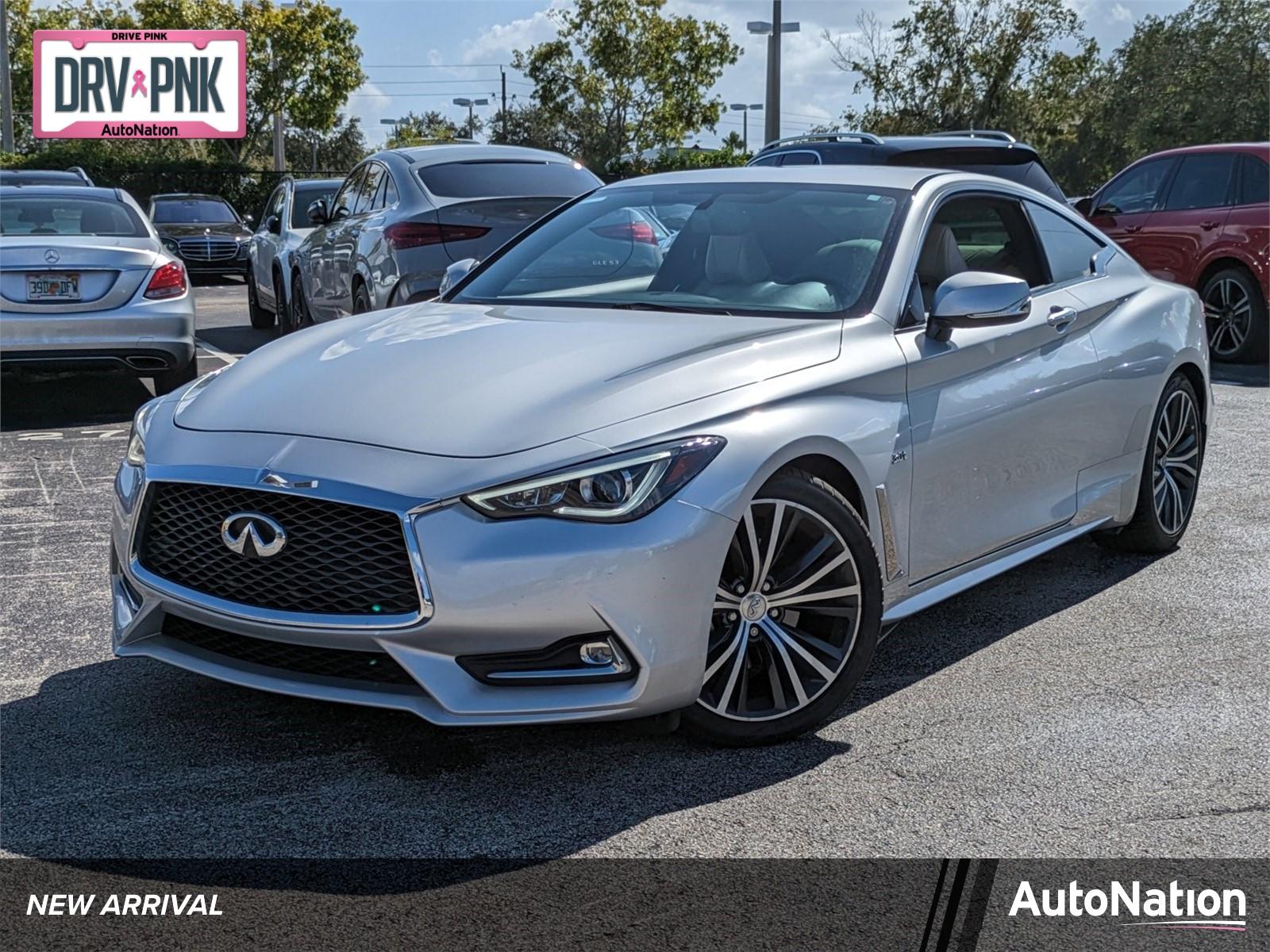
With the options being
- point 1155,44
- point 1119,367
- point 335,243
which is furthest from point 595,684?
point 1155,44

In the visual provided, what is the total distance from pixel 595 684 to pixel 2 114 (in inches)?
1409

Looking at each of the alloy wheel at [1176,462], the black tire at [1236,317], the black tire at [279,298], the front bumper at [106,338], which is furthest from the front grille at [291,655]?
the black tire at [1236,317]

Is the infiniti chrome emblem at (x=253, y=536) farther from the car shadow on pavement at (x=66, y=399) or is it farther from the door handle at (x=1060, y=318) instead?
the car shadow on pavement at (x=66, y=399)

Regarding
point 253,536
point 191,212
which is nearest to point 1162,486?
point 253,536

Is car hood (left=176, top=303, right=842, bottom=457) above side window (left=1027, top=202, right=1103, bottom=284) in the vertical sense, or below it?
below

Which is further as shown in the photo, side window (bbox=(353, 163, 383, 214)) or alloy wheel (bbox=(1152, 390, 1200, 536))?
side window (bbox=(353, 163, 383, 214))

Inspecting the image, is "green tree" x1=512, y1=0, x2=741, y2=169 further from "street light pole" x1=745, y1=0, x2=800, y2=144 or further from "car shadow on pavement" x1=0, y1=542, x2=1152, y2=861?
"car shadow on pavement" x1=0, y1=542, x2=1152, y2=861

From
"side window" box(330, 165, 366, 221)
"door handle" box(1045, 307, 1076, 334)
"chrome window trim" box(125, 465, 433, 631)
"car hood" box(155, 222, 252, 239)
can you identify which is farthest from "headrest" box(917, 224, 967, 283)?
"car hood" box(155, 222, 252, 239)

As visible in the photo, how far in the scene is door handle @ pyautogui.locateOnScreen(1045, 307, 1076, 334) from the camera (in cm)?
523

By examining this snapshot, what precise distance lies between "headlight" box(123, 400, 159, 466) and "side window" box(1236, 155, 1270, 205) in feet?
33.3

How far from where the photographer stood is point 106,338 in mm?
9633

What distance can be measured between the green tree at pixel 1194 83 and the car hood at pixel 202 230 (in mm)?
22730

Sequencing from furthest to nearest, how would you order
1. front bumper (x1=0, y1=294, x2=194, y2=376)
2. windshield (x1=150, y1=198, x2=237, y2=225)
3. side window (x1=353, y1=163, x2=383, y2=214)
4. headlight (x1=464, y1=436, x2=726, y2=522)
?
windshield (x1=150, y1=198, x2=237, y2=225)
side window (x1=353, y1=163, x2=383, y2=214)
front bumper (x1=0, y1=294, x2=194, y2=376)
headlight (x1=464, y1=436, x2=726, y2=522)

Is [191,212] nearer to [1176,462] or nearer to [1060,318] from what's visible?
[1176,462]
